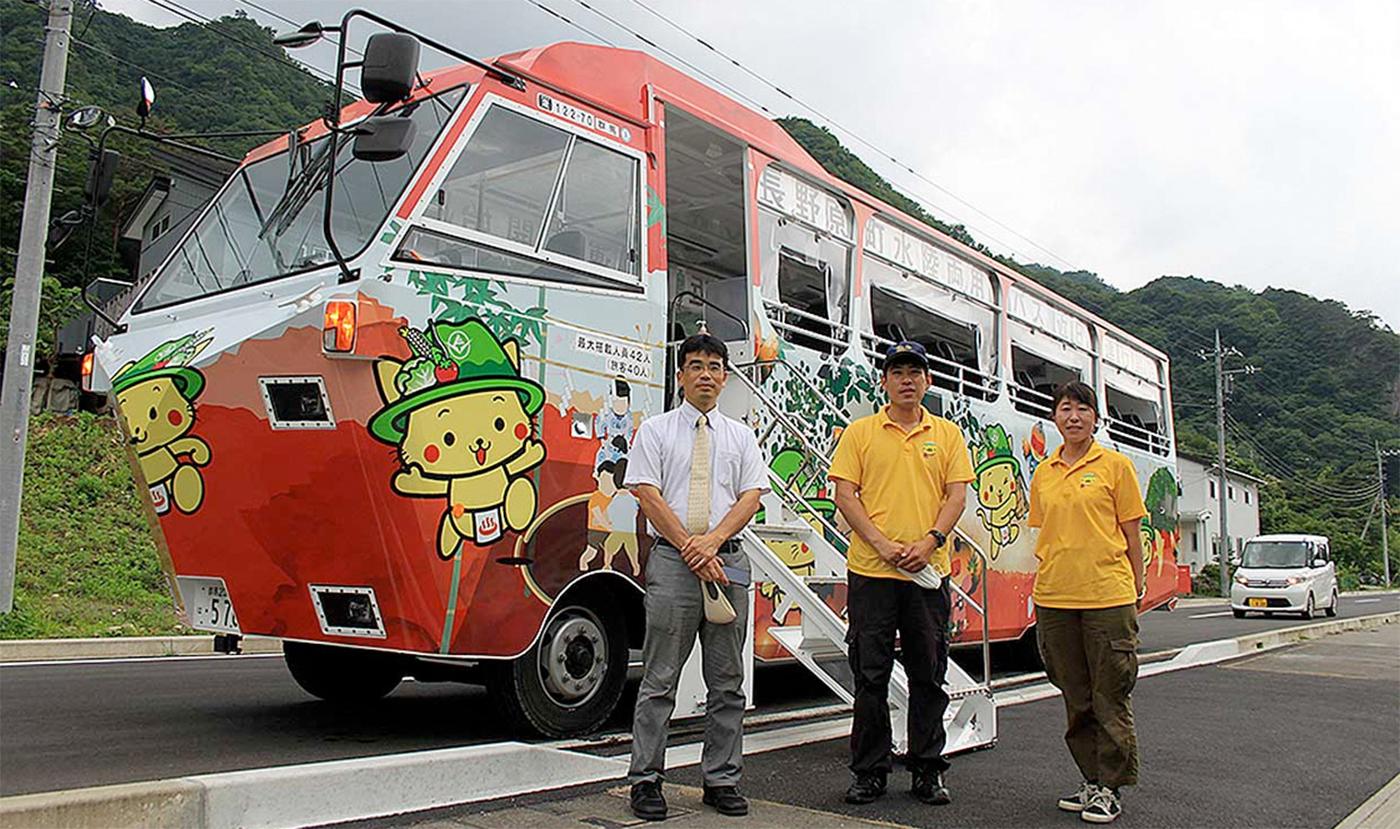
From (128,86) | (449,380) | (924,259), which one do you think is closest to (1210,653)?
(924,259)

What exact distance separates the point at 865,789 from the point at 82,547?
14.9 meters

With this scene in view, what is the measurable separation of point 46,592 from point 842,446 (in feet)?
42.4

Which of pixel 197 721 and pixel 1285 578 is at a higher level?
pixel 197 721

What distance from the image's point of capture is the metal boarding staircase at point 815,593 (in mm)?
5594

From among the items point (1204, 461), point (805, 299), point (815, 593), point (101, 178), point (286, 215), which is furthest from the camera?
point (1204, 461)

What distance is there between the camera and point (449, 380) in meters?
5.03

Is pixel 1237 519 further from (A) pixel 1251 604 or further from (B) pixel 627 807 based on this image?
(B) pixel 627 807

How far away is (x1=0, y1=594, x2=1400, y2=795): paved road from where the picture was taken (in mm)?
5219

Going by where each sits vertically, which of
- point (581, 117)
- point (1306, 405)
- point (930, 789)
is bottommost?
point (930, 789)

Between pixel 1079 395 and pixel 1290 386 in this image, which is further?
pixel 1290 386

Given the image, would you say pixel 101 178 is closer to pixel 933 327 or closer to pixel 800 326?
pixel 800 326

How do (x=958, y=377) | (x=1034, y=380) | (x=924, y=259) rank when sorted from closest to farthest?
(x=924, y=259), (x=958, y=377), (x=1034, y=380)

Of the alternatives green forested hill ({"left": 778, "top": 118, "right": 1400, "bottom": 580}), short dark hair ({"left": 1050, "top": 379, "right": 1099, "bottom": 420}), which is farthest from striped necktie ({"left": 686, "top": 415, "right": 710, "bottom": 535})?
green forested hill ({"left": 778, "top": 118, "right": 1400, "bottom": 580})

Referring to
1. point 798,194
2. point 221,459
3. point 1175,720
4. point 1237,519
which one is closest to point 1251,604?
point 1175,720
